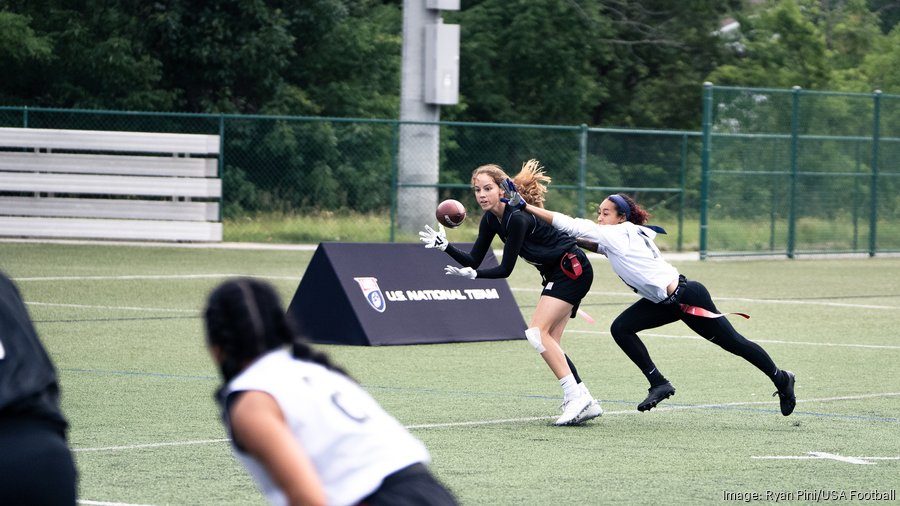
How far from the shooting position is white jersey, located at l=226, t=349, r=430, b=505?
3682mm

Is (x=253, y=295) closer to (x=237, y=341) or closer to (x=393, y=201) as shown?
(x=237, y=341)

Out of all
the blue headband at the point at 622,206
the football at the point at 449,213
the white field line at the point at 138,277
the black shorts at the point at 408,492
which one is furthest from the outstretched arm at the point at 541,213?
the white field line at the point at 138,277

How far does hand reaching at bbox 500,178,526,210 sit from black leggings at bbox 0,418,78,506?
615 centimetres

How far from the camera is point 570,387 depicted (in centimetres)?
1002

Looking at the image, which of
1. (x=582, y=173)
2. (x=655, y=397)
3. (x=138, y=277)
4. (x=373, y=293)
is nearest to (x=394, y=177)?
(x=582, y=173)

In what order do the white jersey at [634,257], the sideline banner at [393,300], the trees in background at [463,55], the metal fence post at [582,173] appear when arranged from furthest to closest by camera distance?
the trees in background at [463,55], the metal fence post at [582,173], the sideline banner at [393,300], the white jersey at [634,257]

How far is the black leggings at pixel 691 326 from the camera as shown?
10148 mm

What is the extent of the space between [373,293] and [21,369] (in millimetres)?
10121

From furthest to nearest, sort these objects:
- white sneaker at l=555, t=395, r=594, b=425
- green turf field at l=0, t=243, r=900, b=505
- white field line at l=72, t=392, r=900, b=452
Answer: white sneaker at l=555, t=395, r=594, b=425 < white field line at l=72, t=392, r=900, b=452 < green turf field at l=0, t=243, r=900, b=505

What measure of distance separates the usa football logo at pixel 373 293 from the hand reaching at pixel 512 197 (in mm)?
4176

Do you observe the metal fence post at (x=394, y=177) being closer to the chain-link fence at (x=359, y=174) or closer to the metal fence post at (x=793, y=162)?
the chain-link fence at (x=359, y=174)

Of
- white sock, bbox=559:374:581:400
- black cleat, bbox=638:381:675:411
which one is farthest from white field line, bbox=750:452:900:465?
white sock, bbox=559:374:581:400

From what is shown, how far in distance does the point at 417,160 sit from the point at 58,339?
14751mm

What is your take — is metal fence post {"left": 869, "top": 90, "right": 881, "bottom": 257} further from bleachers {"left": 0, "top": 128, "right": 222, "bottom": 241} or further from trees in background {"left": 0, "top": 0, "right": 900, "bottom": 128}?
trees in background {"left": 0, "top": 0, "right": 900, "bottom": 128}
